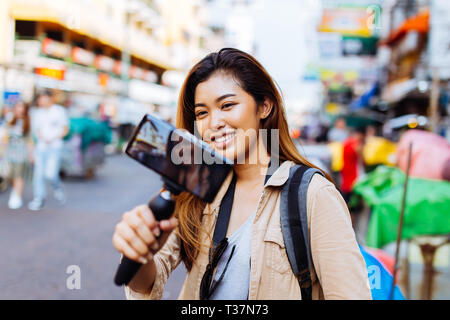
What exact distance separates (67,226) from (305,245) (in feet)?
18.4

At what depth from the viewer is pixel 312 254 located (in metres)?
1.33

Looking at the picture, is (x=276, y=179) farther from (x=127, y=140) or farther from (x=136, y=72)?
(x=136, y=72)

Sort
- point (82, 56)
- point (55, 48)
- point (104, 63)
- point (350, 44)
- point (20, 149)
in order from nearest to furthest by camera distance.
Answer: point (20, 149) < point (350, 44) < point (55, 48) < point (82, 56) < point (104, 63)

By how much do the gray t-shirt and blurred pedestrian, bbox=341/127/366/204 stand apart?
6.28 m

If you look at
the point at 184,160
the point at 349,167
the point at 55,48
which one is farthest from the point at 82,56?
the point at 184,160

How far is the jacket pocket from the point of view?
4.43 ft

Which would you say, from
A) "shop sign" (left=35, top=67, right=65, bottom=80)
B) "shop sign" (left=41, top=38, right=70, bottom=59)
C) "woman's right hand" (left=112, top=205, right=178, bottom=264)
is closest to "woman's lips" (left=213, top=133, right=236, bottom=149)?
"woman's right hand" (left=112, top=205, right=178, bottom=264)

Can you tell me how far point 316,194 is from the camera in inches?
52.7

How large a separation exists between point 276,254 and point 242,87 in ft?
1.81

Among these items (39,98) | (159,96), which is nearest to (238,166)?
(39,98)

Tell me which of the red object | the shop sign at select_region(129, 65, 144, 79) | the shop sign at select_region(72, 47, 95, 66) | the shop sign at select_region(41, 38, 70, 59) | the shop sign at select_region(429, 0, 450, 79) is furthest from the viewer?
the shop sign at select_region(129, 65, 144, 79)

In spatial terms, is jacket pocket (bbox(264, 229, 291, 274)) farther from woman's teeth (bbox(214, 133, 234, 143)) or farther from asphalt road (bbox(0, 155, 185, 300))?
asphalt road (bbox(0, 155, 185, 300))

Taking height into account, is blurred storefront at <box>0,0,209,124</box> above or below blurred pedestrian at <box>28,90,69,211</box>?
above
